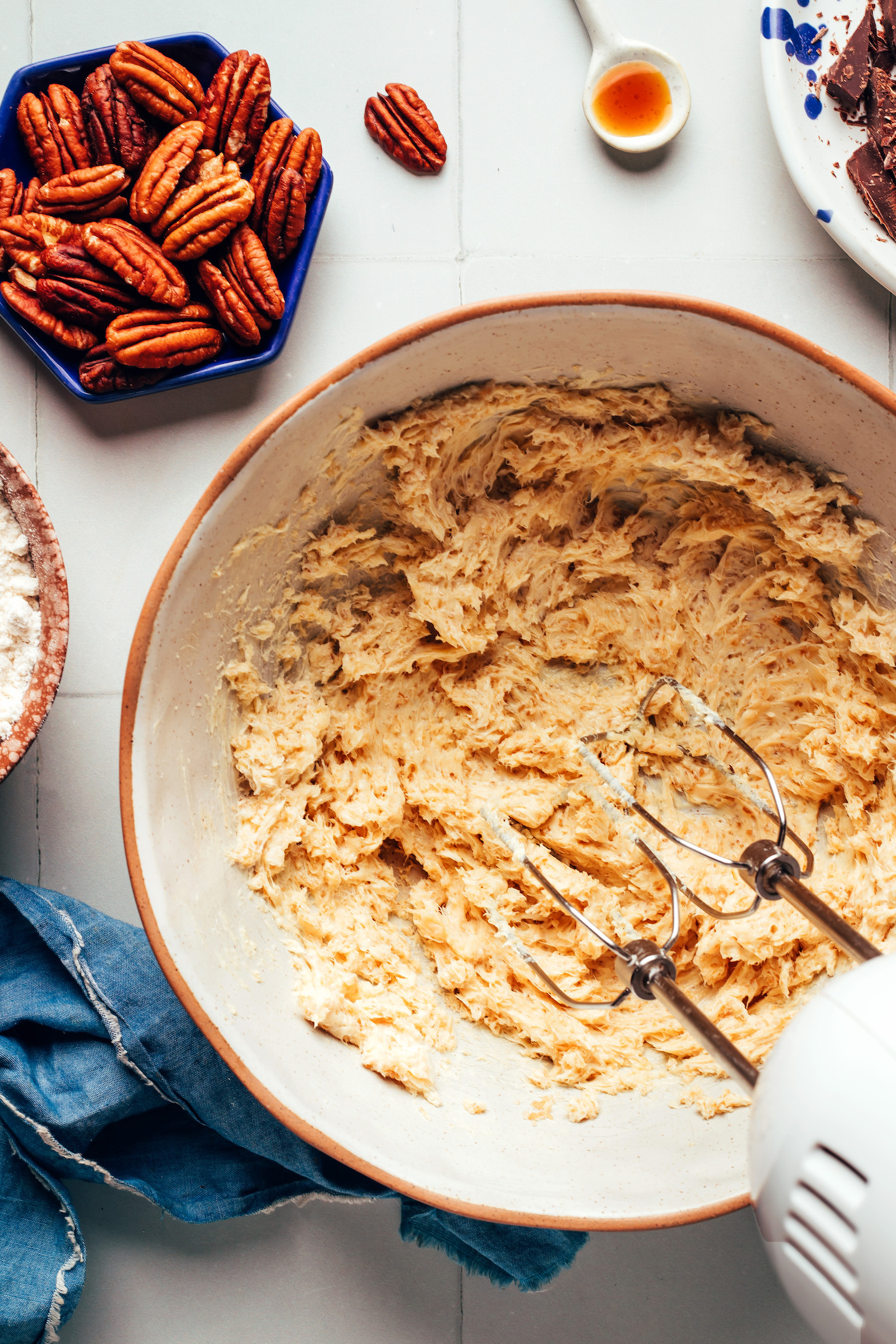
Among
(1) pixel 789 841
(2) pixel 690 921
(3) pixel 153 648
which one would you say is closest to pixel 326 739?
(3) pixel 153 648

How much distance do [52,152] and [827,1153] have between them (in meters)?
1.47

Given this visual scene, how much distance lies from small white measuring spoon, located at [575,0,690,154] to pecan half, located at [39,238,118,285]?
73 cm

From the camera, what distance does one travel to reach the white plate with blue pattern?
1317 millimetres

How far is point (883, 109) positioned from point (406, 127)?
2.23 feet

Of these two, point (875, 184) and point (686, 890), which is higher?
point (875, 184)

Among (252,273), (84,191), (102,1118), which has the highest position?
(84,191)

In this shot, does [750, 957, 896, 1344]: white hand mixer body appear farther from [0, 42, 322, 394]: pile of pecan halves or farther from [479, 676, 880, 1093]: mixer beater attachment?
[0, 42, 322, 394]: pile of pecan halves

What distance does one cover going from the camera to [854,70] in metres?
1.34

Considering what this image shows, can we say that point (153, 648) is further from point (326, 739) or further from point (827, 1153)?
→ point (827, 1153)

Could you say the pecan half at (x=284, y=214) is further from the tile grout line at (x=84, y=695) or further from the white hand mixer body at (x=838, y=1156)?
the white hand mixer body at (x=838, y=1156)

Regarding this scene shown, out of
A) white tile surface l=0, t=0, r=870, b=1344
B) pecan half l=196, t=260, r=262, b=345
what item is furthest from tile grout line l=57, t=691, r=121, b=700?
pecan half l=196, t=260, r=262, b=345

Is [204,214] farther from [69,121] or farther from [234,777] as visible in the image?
[234,777]

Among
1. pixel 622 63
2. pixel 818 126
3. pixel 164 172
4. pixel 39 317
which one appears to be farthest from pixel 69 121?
pixel 818 126

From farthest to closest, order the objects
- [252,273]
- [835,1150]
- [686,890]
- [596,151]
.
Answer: [596,151]
[252,273]
[686,890]
[835,1150]
